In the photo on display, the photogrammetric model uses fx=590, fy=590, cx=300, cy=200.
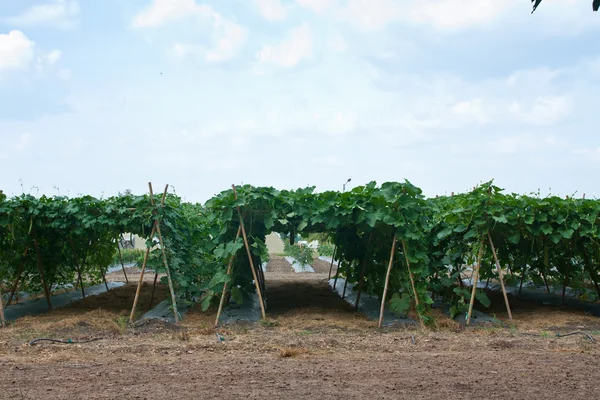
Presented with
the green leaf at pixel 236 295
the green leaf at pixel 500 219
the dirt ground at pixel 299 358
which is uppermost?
the green leaf at pixel 500 219

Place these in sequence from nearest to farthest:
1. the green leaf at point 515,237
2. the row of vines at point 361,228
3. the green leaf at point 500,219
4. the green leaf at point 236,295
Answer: the green leaf at point 500,219 < the row of vines at point 361,228 < the green leaf at point 515,237 < the green leaf at point 236,295

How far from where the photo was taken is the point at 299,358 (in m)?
6.77

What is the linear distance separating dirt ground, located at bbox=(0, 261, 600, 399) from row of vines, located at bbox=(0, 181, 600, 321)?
0.88m

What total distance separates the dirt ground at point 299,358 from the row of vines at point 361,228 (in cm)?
88

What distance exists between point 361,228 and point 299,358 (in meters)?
3.78

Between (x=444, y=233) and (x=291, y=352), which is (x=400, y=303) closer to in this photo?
(x=444, y=233)

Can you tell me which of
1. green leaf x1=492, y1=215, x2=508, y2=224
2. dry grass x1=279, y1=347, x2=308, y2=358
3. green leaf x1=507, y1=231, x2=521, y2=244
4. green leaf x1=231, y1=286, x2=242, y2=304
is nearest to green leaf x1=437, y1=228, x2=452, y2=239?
green leaf x1=492, y1=215, x2=508, y2=224

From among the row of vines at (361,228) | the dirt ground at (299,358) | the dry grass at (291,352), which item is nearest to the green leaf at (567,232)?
the row of vines at (361,228)

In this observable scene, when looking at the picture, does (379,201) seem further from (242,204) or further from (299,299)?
(299,299)

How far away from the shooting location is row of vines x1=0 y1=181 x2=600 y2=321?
9227mm

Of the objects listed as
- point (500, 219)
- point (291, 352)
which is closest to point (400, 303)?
point (500, 219)

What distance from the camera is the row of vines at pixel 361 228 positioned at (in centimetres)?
923

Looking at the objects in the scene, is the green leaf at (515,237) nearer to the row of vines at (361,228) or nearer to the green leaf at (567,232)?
the row of vines at (361,228)

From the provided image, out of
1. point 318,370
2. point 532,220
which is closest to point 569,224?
point 532,220
